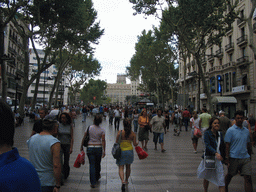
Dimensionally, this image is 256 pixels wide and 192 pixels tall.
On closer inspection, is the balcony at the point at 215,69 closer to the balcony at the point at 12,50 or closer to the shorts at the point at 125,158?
the balcony at the point at 12,50

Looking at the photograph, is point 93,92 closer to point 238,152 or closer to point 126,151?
point 126,151

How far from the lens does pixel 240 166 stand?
14.3 feet

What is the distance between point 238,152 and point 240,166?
256 millimetres

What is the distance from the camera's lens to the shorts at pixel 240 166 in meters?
4.28

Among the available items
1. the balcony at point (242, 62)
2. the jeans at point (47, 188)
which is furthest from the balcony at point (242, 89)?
the jeans at point (47, 188)

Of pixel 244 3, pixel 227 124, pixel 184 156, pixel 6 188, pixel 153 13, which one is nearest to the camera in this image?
pixel 6 188

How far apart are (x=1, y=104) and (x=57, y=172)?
2.03m

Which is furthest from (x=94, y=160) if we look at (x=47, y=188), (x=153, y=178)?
(x=47, y=188)

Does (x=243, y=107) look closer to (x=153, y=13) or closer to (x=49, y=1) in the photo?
(x=153, y=13)

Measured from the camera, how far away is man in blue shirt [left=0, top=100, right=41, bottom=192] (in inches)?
46.9

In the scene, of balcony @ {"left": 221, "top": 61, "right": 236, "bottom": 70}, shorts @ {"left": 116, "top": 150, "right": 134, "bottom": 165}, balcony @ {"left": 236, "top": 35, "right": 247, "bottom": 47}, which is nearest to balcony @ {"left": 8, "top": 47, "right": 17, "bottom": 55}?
balcony @ {"left": 221, "top": 61, "right": 236, "bottom": 70}

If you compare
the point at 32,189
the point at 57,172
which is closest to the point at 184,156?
the point at 57,172

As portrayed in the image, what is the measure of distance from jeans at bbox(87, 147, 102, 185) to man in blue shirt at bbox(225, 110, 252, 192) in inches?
104

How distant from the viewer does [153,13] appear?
17.3 metres
